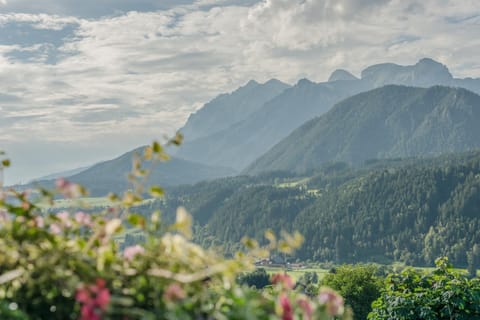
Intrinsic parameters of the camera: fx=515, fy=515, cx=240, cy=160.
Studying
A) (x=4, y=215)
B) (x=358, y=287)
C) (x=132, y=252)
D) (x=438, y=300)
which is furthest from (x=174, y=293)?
(x=358, y=287)

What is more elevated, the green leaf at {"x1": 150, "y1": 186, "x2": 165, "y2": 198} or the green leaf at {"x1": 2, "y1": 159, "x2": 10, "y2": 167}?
the green leaf at {"x1": 2, "y1": 159, "x2": 10, "y2": 167}

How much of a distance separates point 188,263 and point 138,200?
616mm

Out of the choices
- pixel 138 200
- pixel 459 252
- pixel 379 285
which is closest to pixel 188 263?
pixel 138 200

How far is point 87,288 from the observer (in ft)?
8.87

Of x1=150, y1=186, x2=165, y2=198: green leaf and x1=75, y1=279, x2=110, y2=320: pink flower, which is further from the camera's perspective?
x1=150, y1=186, x2=165, y2=198: green leaf

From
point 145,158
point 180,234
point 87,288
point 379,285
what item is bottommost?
point 379,285

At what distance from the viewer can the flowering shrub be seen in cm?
278

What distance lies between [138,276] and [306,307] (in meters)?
0.97

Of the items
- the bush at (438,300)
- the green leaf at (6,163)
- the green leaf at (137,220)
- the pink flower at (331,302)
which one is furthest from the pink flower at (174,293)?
the bush at (438,300)

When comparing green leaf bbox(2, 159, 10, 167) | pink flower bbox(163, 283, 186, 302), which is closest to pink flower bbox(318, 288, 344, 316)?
pink flower bbox(163, 283, 186, 302)

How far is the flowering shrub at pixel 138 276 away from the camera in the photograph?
278 cm

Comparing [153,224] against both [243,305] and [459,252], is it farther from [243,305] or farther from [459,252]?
[459,252]

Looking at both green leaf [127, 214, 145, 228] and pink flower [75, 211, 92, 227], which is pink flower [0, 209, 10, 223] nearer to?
pink flower [75, 211, 92, 227]

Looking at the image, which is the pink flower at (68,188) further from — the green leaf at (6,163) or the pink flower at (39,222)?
the green leaf at (6,163)
